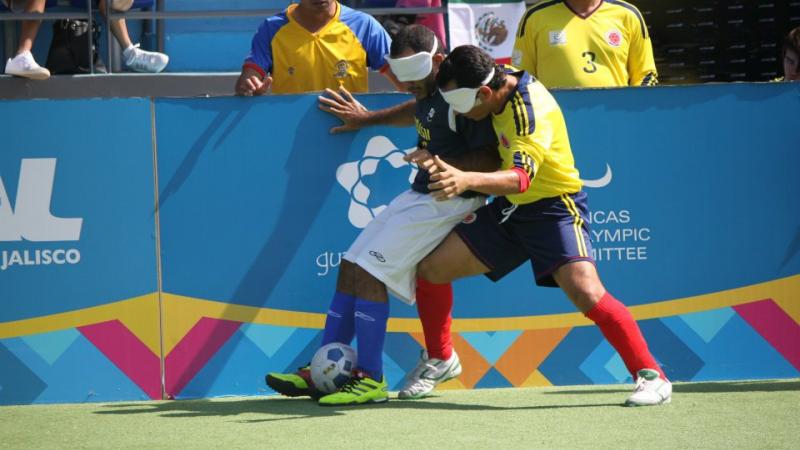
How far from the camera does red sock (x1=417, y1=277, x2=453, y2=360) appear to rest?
7.34 metres

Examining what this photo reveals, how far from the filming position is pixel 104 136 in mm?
7641

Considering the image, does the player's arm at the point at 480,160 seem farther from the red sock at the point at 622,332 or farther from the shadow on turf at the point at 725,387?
the shadow on turf at the point at 725,387

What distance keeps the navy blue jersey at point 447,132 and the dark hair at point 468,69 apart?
322 mm

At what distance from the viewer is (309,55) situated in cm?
819

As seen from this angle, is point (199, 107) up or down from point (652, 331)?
up

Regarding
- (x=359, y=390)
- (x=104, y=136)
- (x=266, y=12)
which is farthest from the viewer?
Answer: (x=266, y=12)

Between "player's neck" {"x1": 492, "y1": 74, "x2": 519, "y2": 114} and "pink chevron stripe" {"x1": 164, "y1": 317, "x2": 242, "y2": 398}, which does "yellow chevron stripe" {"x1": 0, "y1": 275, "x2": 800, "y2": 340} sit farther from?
"player's neck" {"x1": 492, "y1": 74, "x2": 519, "y2": 114}

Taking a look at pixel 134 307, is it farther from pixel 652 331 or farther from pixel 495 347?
pixel 652 331

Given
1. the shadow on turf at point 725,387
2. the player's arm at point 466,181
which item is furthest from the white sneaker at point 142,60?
the player's arm at point 466,181

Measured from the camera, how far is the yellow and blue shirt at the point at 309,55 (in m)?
8.20

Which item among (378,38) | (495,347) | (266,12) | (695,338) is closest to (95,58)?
(266,12)

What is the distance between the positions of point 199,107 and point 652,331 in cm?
286

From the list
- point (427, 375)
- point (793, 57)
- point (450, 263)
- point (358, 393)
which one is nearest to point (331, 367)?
point (358, 393)

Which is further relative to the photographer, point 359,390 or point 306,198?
point 306,198
